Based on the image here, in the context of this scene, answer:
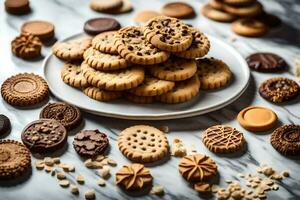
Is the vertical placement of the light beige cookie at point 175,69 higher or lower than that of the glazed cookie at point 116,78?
higher

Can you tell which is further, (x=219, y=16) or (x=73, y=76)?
(x=219, y=16)

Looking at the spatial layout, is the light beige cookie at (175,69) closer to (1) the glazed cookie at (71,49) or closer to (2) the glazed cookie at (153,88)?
(2) the glazed cookie at (153,88)

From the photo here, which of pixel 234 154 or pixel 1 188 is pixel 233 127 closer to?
pixel 234 154

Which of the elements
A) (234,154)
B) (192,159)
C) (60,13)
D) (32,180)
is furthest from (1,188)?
(60,13)

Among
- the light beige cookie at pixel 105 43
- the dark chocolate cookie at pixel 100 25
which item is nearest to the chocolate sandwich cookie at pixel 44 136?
the light beige cookie at pixel 105 43

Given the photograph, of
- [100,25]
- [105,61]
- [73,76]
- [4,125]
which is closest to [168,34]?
[105,61]

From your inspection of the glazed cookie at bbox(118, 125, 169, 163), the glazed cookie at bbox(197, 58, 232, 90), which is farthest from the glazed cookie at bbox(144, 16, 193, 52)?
the glazed cookie at bbox(118, 125, 169, 163)

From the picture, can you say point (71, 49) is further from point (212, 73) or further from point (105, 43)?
point (212, 73)
